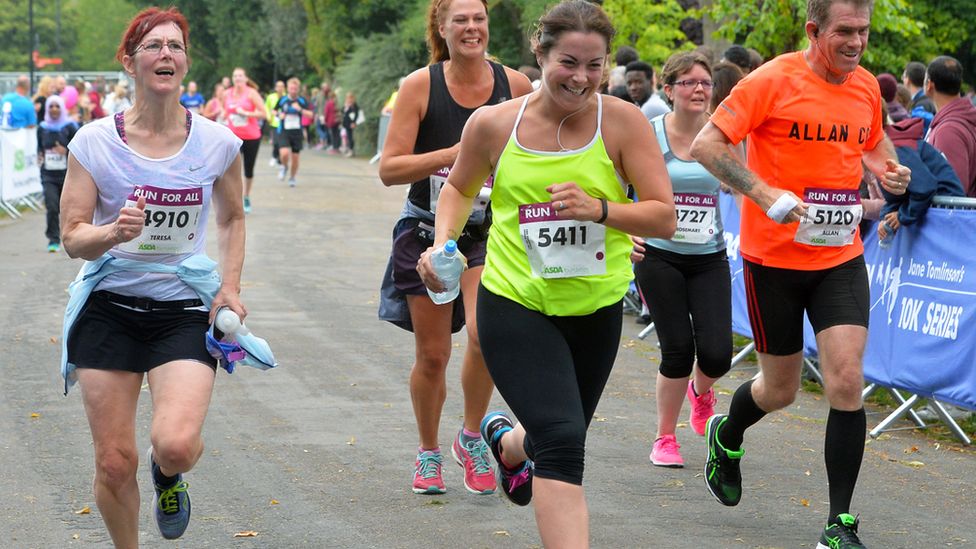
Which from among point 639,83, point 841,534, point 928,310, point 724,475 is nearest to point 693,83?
point 724,475

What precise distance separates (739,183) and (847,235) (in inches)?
18.9

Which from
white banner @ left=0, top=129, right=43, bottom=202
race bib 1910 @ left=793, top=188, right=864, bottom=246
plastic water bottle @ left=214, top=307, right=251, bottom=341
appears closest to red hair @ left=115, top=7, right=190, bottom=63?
plastic water bottle @ left=214, top=307, right=251, bottom=341

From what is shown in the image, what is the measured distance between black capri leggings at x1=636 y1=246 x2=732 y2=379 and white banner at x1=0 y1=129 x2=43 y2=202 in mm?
16048

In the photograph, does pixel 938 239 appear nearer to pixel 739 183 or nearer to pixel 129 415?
pixel 739 183

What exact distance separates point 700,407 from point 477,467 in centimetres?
178

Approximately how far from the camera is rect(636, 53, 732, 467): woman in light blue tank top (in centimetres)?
696

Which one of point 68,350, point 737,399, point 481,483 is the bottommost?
point 481,483

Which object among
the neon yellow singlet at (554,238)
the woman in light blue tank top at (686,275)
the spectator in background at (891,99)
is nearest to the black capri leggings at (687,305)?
the woman in light blue tank top at (686,275)

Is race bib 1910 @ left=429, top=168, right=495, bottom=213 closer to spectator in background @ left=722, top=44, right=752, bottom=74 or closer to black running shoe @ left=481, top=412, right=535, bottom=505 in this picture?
black running shoe @ left=481, top=412, right=535, bottom=505

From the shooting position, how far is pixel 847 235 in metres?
5.50

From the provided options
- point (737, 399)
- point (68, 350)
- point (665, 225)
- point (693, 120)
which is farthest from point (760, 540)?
point (68, 350)

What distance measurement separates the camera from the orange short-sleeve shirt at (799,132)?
18.0ft

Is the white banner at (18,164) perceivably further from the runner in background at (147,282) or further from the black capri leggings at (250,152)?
the runner in background at (147,282)

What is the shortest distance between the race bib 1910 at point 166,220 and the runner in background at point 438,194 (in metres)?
1.21
